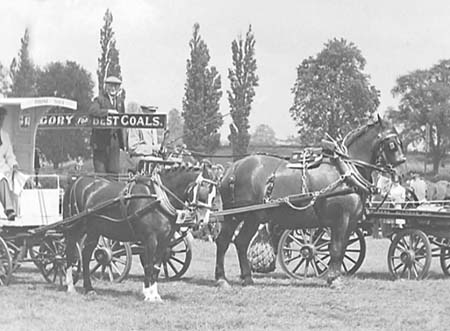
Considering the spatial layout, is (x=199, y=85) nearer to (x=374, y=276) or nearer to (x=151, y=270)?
(x=374, y=276)

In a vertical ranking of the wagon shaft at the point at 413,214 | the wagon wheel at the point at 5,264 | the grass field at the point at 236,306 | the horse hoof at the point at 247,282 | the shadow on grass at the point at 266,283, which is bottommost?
the grass field at the point at 236,306

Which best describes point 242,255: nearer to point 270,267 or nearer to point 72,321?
point 270,267

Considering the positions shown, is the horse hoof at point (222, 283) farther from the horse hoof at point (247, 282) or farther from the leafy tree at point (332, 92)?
the leafy tree at point (332, 92)

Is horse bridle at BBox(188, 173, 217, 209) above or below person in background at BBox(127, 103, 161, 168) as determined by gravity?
below

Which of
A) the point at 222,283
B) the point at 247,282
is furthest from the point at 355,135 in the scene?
the point at 222,283

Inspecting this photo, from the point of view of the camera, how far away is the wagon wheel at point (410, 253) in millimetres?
12266

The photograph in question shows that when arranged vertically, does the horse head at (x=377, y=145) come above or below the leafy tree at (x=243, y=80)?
below

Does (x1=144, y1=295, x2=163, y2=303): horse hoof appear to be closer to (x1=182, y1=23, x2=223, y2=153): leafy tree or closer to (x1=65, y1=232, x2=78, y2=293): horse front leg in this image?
(x1=65, y1=232, x2=78, y2=293): horse front leg

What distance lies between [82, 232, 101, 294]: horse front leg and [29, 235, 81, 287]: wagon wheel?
1.46 ft

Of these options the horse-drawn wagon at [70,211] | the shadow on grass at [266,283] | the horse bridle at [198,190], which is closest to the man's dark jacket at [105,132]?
the horse-drawn wagon at [70,211]

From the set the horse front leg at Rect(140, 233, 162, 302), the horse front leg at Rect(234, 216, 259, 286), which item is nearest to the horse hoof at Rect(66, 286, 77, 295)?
the horse front leg at Rect(140, 233, 162, 302)

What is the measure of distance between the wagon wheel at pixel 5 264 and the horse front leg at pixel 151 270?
2.14m

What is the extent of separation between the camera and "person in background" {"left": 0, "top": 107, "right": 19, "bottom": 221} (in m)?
11.6

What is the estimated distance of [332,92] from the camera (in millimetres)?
61781
